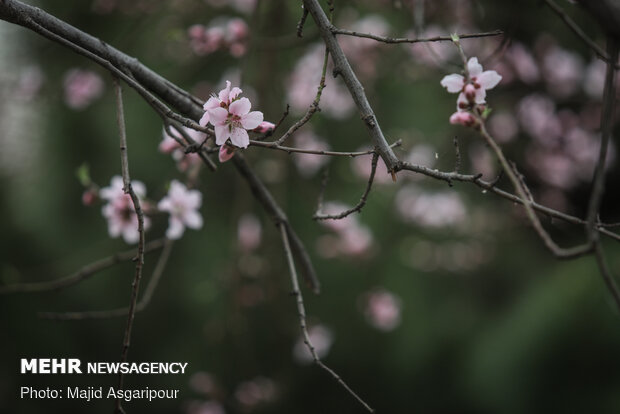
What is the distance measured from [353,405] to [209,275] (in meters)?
1.07

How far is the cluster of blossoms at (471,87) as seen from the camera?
0.84 m

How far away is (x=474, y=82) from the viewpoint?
86 cm

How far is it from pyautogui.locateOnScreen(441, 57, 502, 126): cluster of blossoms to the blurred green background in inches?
53.4

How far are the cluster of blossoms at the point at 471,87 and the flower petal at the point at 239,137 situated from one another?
Result: 1.16 ft

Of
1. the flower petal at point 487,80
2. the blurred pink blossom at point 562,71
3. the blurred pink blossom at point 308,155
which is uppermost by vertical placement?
the blurred pink blossom at point 562,71

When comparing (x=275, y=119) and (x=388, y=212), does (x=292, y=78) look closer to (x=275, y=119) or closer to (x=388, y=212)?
(x=275, y=119)

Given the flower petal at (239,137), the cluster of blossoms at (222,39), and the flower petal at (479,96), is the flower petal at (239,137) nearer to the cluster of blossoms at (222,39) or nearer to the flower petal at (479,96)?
the flower petal at (479,96)

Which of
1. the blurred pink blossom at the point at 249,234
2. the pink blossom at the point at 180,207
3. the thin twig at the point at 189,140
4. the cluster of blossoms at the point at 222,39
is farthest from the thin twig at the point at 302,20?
the blurred pink blossom at the point at 249,234

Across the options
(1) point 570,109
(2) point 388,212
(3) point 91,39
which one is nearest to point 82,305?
(2) point 388,212

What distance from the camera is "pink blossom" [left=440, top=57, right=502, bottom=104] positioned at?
0.85 meters

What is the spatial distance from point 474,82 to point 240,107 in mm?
406

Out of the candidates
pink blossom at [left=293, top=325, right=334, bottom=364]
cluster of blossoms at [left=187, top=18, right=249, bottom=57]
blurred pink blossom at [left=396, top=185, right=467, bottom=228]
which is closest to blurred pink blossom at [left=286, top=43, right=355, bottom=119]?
blurred pink blossom at [left=396, top=185, right=467, bottom=228]

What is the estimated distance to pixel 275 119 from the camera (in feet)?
7.23

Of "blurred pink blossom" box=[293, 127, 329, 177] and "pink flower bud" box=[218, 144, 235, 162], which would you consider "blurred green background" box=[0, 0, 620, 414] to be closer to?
"blurred pink blossom" box=[293, 127, 329, 177]
